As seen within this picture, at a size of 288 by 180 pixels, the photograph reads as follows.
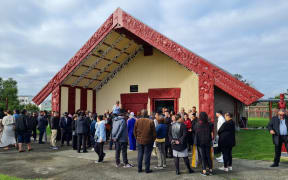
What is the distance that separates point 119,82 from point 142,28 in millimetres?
5239

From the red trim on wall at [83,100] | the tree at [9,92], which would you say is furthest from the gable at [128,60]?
the tree at [9,92]

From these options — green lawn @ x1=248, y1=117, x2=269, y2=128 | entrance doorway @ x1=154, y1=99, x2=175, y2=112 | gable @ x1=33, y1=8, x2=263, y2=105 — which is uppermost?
gable @ x1=33, y1=8, x2=263, y2=105

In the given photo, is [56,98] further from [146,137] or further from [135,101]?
[146,137]

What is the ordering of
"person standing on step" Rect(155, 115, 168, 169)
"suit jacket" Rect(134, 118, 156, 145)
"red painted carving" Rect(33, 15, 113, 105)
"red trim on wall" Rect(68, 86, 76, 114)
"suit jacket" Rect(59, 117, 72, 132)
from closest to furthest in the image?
"suit jacket" Rect(134, 118, 156, 145) → "person standing on step" Rect(155, 115, 168, 169) → "suit jacket" Rect(59, 117, 72, 132) → "red painted carving" Rect(33, 15, 113, 105) → "red trim on wall" Rect(68, 86, 76, 114)

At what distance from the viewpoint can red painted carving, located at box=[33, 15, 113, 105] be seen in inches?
445

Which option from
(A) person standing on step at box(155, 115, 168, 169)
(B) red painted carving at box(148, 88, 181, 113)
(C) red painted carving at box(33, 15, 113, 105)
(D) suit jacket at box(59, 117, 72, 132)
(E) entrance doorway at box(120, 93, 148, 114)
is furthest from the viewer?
(E) entrance doorway at box(120, 93, 148, 114)

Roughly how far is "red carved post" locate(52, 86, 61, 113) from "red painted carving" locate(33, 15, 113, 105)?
8.1 inches

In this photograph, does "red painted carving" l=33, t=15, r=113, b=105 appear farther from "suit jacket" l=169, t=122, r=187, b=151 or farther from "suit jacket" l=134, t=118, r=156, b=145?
"suit jacket" l=169, t=122, r=187, b=151

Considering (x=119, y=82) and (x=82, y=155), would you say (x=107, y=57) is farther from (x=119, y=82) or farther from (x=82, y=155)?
(x=82, y=155)

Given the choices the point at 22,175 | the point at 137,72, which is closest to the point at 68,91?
the point at 137,72

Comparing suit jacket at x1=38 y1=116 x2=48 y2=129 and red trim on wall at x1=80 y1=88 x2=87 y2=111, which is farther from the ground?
red trim on wall at x1=80 y1=88 x2=87 y2=111

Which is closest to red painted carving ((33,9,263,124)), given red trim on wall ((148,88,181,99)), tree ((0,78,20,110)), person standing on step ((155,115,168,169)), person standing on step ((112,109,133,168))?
person standing on step ((155,115,168,169))

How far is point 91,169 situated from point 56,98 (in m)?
6.87

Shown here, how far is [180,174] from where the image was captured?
591 centimetres
